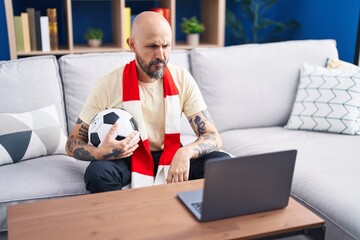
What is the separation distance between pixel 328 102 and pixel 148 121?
1.05 meters

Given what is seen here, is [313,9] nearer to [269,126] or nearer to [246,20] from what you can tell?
[246,20]

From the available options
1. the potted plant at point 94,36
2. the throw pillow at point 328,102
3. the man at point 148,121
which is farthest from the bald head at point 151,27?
the potted plant at point 94,36

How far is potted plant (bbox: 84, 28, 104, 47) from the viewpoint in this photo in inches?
122

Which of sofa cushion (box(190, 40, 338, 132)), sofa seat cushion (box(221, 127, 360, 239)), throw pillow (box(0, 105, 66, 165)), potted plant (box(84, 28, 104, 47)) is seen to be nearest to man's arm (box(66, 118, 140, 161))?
throw pillow (box(0, 105, 66, 165))

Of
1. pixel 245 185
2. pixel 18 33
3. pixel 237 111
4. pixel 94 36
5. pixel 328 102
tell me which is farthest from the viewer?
pixel 94 36

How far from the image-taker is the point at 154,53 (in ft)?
5.64

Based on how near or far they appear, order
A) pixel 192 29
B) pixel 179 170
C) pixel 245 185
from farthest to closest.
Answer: pixel 192 29
pixel 179 170
pixel 245 185

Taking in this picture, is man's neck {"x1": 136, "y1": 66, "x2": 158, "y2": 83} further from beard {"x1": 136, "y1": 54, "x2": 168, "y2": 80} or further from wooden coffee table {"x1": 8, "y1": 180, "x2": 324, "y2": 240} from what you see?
wooden coffee table {"x1": 8, "y1": 180, "x2": 324, "y2": 240}

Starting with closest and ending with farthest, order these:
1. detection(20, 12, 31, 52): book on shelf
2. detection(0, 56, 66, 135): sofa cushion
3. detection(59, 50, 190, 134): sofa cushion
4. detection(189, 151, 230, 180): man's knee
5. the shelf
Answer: detection(189, 151, 230, 180): man's knee, detection(0, 56, 66, 135): sofa cushion, detection(59, 50, 190, 134): sofa cushion, detection(20, 12, 31, 52): book on shelf, the shelf

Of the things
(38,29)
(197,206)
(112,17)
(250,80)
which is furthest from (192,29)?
(197,206)

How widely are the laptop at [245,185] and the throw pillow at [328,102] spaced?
116 centimetres

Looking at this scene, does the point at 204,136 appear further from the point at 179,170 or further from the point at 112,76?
the point at 112,76

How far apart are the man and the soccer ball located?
3 cm

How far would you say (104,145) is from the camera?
5.40 ft
